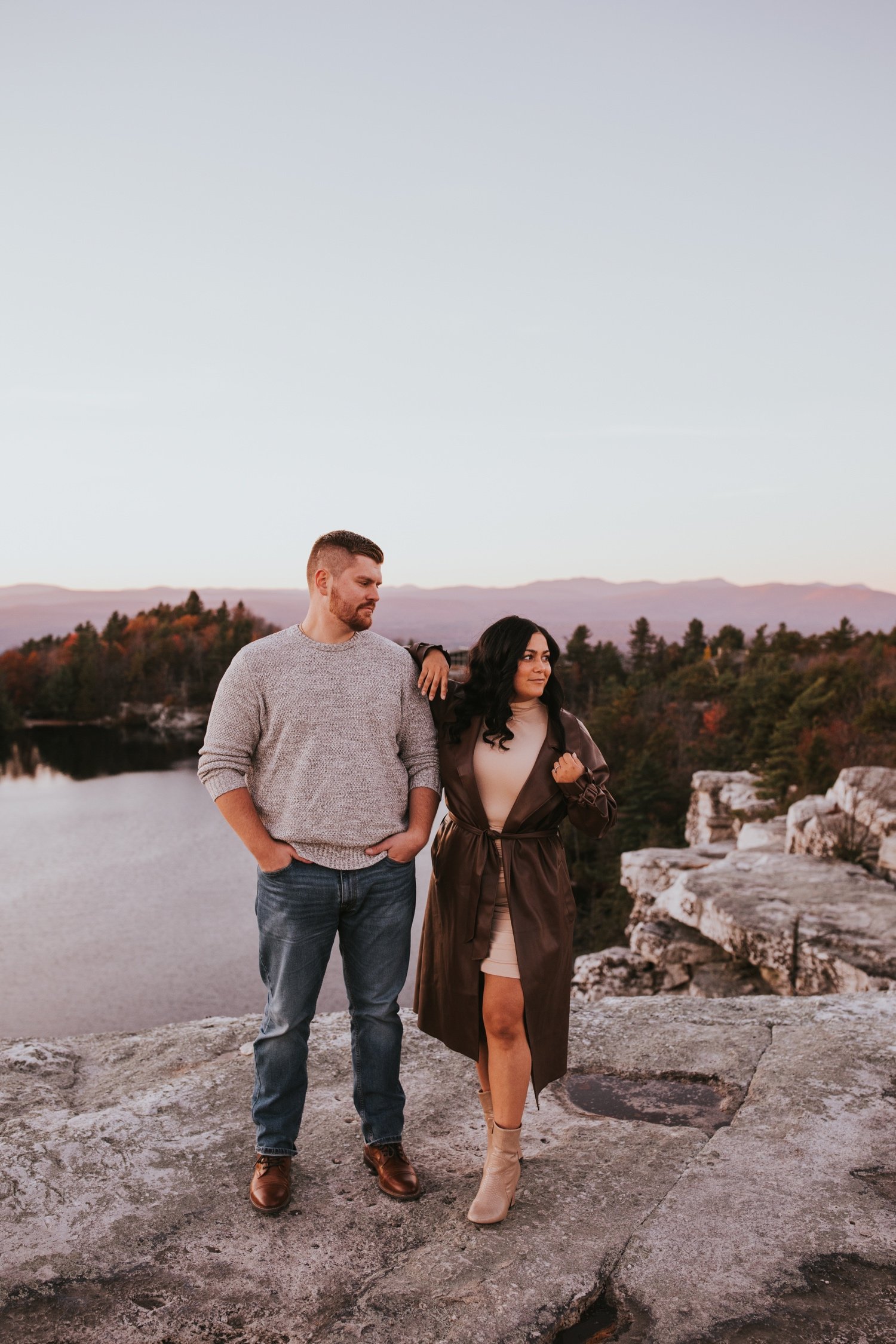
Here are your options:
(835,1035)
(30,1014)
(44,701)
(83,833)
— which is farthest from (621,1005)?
(44,701)

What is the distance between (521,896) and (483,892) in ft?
0.42

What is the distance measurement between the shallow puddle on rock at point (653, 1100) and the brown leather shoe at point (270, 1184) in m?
1.32

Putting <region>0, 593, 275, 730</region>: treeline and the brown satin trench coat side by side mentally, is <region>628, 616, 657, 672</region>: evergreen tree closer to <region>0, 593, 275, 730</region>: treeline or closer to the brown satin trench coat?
<region>0, 593, 275, 730</region>: treeline

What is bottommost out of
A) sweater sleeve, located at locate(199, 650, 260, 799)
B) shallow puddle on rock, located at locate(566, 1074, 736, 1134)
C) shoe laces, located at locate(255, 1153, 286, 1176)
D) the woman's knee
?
shallow puddle on rock, located at locate(566, 1074, 736, 1134)

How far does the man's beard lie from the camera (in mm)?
3090

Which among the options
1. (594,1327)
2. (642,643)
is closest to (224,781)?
(594,1327)

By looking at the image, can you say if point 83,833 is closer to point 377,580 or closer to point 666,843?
point 666,843

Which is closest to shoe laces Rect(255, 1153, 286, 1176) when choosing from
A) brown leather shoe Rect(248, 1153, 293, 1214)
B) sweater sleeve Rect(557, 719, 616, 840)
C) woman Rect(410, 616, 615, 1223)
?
brown leather shoe Rect(248, 1153, 293, 1214)

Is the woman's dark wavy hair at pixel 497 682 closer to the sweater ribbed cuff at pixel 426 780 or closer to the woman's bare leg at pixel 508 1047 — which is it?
the sweater ribbed cuff at pixel 426 780

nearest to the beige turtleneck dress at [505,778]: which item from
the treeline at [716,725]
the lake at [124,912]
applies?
the treeline at [716,725]

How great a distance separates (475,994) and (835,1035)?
7.19ft

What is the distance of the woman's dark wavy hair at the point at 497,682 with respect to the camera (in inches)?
123

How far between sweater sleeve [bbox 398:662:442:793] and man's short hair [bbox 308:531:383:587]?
435 millimetres

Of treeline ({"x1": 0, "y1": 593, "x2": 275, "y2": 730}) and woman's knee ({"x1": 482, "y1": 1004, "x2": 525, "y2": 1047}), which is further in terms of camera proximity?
treeline ({"x1": 0, "y1": 593, "x2": 275, "y2": 730})
